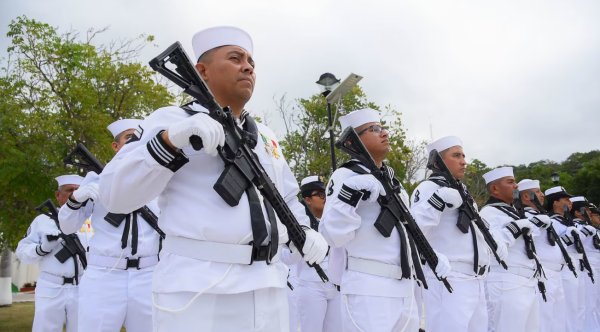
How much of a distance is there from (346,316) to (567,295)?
7.34 meters

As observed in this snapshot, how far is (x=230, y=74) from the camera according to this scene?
10.2ft

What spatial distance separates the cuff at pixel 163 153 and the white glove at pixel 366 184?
7.35 ft

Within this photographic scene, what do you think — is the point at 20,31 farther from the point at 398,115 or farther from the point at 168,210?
the point at 398,115

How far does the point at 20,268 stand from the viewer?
24938 millimetres

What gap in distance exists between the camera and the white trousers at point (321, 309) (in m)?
6.96

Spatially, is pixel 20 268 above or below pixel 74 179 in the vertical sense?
below

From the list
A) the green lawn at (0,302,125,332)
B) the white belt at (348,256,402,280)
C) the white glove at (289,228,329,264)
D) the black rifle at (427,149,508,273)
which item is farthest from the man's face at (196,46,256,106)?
the green lawn at (0,302,125,332)

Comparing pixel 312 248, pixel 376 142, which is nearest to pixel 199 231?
pixel 312 248

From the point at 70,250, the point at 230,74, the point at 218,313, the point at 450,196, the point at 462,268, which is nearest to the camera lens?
the point at 218,313

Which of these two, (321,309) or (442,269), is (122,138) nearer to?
(321,309)

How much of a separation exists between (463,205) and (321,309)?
251 centimetres

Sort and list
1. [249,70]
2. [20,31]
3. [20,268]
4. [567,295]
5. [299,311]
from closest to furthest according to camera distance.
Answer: [249,70] < [299,311] < [567,295] < [20,31] < [20,268]

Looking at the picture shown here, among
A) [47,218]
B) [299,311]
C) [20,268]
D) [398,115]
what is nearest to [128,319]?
[299,311]

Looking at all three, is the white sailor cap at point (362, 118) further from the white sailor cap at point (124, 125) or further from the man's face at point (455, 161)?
the white sailor cap at point (124, 125)
